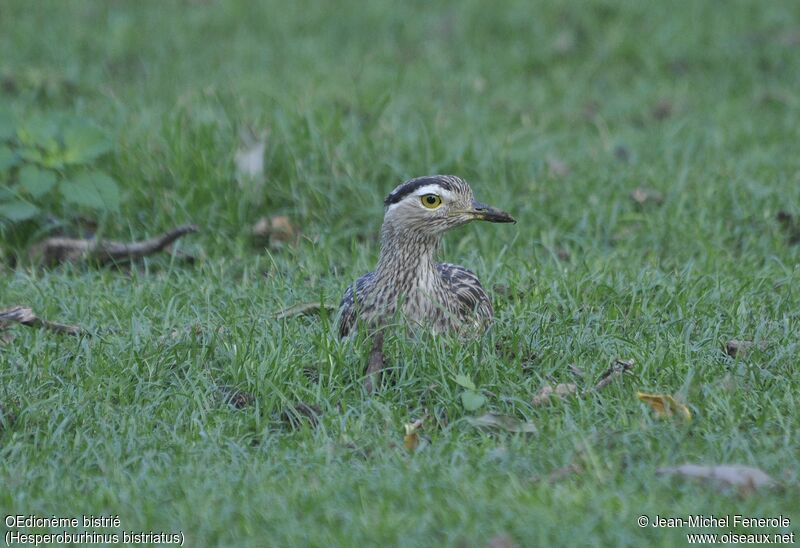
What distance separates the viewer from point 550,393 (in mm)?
4887

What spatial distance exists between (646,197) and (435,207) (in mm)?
2566

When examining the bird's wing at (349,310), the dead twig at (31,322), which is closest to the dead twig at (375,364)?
the bird's wing at (349,310)

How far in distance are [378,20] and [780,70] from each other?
144 inches

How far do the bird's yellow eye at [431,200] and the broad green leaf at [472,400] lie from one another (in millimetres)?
989

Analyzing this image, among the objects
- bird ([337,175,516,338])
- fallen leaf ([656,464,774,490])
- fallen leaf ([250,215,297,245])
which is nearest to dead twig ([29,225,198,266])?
fallen leaf ([250,215,297,245])

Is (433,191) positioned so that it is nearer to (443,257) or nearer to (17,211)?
(443,257)

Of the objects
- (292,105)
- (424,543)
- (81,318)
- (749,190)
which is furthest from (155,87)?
(424,543)

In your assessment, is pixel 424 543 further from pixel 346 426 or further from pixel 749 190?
pixel 749 190

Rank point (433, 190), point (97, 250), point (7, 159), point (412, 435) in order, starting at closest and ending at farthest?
point (412, 435) < point (433, 190) < point (97, 250) < point (7, 159)

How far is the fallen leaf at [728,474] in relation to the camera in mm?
4105

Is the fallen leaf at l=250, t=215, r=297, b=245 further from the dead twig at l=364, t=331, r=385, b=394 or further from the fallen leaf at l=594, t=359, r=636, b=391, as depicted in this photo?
the fallen leaf at l=594, t=359, r=636, b=391

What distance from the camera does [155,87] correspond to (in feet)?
31.6

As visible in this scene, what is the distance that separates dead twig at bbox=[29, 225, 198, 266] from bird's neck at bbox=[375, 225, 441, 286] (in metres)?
1.78

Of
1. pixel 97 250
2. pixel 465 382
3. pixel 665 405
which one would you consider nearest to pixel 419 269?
pixel 465 382
